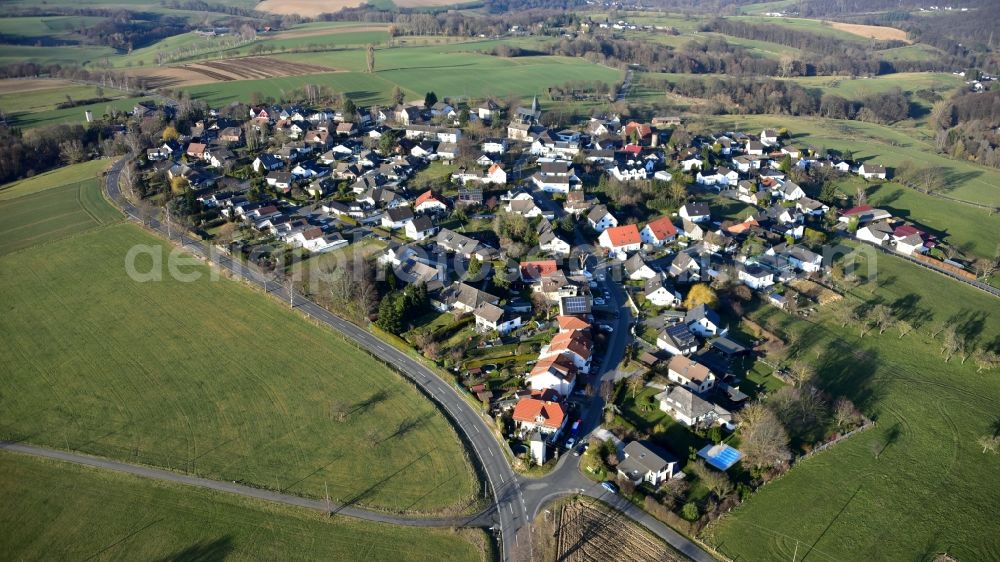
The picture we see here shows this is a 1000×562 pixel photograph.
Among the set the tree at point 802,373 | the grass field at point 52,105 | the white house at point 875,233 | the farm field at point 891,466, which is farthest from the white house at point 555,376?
the grass field at point 52,105

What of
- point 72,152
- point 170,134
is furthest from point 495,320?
point 72,152

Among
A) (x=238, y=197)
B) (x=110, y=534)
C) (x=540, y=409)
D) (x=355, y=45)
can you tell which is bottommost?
(x=110, y=534)

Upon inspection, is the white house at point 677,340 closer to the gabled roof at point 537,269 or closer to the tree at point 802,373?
the tree at point 802,373

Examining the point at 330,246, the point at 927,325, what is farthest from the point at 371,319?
the point at 927,325

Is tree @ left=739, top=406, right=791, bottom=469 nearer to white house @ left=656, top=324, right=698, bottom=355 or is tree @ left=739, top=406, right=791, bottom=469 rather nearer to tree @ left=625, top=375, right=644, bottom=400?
tree @ left=625, top=375, right=644, bottom=400

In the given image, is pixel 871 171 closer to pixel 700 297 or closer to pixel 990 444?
pixel 700 297

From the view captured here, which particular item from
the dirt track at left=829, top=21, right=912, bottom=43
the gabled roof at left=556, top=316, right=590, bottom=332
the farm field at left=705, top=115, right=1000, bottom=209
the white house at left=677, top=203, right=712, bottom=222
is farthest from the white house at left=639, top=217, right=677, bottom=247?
the dirt track at left=829, top=21, right=912, bottom=43

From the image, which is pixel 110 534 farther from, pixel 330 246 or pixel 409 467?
pixel 330 246
